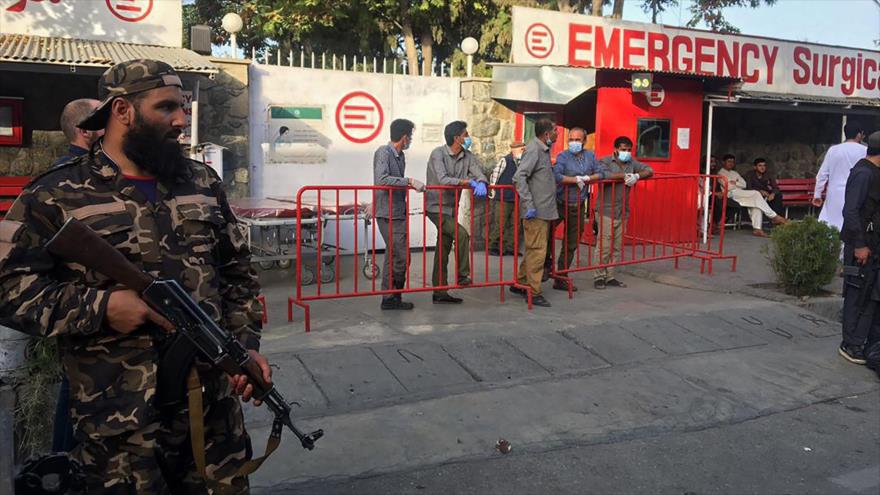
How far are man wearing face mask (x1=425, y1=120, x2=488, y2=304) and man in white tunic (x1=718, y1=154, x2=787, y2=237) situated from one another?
680 cm

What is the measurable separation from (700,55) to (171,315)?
38.9 feet

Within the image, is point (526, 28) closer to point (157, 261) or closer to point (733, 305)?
point (733, 305)

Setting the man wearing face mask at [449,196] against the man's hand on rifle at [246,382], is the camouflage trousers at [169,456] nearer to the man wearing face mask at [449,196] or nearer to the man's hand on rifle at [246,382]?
the man's hand on rifle at [246,382]

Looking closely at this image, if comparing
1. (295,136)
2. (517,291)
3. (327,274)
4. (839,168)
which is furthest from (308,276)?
(839,168)

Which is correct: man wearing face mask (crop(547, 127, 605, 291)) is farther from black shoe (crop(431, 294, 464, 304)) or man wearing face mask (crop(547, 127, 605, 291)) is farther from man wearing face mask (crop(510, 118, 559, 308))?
black shoe (crop(431, 294, 464, 304))

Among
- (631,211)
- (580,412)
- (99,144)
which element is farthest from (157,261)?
(631,211)

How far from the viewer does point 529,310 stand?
714cm

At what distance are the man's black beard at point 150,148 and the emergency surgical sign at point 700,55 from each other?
9.02 m

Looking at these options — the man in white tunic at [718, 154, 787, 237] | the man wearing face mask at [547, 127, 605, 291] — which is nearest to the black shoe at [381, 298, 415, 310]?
the man wearing face mask at [547, 127, 605, 291]

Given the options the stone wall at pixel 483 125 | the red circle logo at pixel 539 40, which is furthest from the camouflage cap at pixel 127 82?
the red circle logo at pixel 539 40

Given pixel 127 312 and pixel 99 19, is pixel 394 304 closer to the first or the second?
pixel 99 19

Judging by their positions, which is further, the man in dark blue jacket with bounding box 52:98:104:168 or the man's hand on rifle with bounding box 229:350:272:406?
the man in dark blue jacket with bounding box 52:98:104:168

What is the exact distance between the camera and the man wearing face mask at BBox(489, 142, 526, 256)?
9898 mm

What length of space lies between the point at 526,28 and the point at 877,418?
742cm
